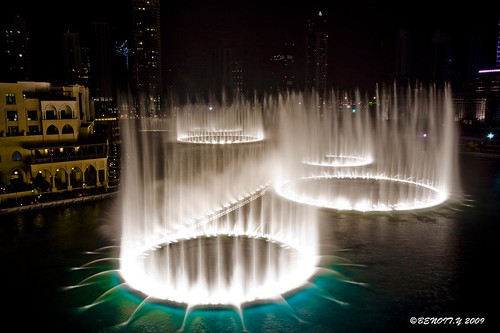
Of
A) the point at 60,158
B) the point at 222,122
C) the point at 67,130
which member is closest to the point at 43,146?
the point at 60,158

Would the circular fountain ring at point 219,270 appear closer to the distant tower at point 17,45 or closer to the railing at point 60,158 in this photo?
the railing at point 60,158

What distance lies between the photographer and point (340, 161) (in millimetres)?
41656

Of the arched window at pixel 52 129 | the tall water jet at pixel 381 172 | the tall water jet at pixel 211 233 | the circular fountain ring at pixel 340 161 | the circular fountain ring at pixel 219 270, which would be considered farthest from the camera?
the circular fountain ring at pixel 340 161

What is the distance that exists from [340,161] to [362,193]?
14.1m

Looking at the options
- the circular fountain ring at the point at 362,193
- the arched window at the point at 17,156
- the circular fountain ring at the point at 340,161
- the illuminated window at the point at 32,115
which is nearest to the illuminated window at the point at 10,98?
the illuminated window at the point at 32,115

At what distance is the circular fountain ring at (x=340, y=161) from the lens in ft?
128

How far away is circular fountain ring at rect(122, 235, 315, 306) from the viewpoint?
1405 centimetres

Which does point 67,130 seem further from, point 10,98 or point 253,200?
point 253,200

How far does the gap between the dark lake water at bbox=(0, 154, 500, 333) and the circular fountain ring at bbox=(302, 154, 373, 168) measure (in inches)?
637

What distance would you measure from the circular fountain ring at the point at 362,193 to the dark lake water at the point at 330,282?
206 cm

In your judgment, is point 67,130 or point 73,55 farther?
point 73,55

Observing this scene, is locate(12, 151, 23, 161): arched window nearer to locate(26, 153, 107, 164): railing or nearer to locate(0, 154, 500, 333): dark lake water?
locate(26, 153, 107, 164): railing

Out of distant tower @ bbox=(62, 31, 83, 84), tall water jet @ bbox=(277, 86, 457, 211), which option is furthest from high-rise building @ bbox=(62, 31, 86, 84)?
tall water jet @ bbox=(277, 86, 457, 211)

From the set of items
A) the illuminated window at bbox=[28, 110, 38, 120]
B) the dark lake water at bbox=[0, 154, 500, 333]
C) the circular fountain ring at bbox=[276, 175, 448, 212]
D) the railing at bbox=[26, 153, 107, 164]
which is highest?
the illuminated window at bbox=[28, 110, 38, 120]
